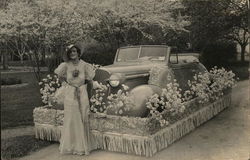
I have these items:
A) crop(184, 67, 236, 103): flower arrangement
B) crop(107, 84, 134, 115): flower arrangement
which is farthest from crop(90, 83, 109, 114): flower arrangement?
crop(184, 67, 236, 103): flower arrangement

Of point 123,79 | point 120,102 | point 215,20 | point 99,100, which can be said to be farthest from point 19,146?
point 215,20

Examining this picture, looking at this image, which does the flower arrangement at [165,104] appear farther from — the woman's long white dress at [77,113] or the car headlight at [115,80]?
the woman's long white dress at [77,113]

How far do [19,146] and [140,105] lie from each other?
1807 millimetres

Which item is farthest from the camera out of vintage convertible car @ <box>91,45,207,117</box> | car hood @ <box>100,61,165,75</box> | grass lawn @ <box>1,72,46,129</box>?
grass lawn @ <box>1,72,46,129</box>

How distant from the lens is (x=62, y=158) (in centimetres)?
448

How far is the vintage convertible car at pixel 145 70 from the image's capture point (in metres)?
4.95

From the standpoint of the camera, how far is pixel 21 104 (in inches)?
243

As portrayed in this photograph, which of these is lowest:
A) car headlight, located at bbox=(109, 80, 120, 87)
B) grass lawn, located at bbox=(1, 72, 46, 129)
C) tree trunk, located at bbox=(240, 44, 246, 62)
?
grass lawn, located at bbox=(1, 72, 46, 129)

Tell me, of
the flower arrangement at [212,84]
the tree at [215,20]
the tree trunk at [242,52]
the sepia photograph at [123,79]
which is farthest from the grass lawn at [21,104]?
the tree trunk at [242,52]

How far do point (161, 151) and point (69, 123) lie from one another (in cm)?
130

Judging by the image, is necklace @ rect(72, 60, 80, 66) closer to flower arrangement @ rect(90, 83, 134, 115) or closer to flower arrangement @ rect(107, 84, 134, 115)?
flower arrangement @ rect(90, 83, 134, 115)

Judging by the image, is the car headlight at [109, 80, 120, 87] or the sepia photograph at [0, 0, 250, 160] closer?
the sepia photograph at [0, 0, 250, 160]

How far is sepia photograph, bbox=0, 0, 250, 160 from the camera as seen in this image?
4.62 metres

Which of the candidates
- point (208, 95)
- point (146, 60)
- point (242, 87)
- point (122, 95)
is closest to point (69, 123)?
point (122, 95)
